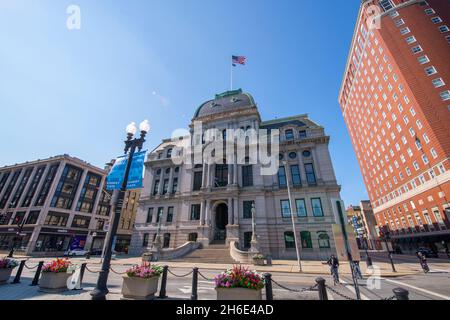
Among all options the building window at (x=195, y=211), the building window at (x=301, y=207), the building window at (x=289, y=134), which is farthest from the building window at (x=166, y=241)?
the building window at (x=289, y=134)

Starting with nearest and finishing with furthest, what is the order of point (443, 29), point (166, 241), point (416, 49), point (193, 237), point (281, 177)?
point (193, 237) → point (281, 177) → point (166, 241) → point (416, 49) → point (443, 29)

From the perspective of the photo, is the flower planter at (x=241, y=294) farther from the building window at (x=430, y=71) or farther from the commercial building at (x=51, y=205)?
→ the building window at (x=430, y=71)

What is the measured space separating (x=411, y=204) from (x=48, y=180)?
8441cm

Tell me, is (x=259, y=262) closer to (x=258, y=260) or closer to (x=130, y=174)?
(x=258, y=260)

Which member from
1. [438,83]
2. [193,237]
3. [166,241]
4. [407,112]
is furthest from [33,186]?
[438,83]

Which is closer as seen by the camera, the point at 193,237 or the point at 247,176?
the point at 193,237

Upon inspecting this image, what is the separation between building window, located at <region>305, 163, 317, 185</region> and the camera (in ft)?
96.5

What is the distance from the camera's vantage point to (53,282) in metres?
9.28

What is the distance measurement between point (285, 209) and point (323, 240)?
6135 millimetres

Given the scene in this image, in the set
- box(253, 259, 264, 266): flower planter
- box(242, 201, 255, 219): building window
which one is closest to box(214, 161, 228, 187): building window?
box(242, 201, 255, 219): building window

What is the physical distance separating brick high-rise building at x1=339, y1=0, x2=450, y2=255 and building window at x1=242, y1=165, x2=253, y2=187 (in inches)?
1250

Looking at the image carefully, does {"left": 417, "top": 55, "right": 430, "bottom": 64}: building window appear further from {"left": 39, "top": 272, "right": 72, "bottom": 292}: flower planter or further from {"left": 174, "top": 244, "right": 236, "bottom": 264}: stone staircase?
{"left": 39, "top": 272, "right": 72, "bottom": 292}: flower planter

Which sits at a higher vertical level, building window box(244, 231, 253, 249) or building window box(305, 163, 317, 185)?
building window box(305, 163, 317, 185)
